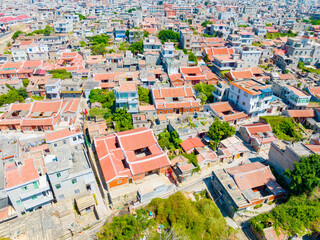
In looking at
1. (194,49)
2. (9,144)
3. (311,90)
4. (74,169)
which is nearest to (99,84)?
(9,144)

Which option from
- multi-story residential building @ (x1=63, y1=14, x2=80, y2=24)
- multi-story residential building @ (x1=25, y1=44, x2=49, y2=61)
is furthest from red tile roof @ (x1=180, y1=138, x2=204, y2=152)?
multi-story residential building @ (x1=63, y1=14, x2=80, y2=24)

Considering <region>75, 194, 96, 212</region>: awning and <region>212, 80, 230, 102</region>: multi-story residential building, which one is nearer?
<region>75, 194, 96, 212</region>: awning

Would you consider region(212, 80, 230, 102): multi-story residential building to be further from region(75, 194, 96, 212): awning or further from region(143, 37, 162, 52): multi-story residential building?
region(75, 194, 96, 212): awning

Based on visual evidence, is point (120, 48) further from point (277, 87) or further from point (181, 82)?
point (277, 87)

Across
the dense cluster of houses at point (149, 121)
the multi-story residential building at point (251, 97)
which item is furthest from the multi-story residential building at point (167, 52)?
the multi-story residential building at point (251, 97)

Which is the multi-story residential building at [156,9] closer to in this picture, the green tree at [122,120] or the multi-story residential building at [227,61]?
the multi-story residential building at [227,61]

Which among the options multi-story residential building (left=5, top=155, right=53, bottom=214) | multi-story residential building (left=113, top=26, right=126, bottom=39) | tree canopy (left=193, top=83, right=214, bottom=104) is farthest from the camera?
multi-story residential building (left=113, top=26, right=126, bottom=39)
